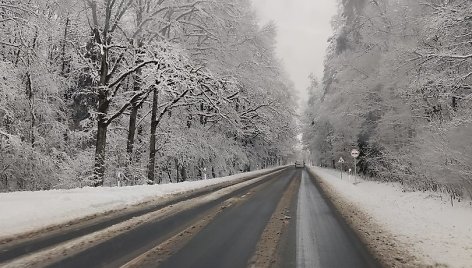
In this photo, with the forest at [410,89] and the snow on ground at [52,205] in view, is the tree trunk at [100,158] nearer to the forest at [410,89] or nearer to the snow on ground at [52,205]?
the snow on ground at [52,205]

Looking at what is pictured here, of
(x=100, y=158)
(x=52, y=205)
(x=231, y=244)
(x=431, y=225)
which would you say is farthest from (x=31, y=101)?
(x=431, y=225)

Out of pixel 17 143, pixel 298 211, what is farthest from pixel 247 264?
pixel 17 143

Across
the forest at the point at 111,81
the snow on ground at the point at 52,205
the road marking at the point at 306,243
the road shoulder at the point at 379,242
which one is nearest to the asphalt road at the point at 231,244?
the road marking at the point at 306,243

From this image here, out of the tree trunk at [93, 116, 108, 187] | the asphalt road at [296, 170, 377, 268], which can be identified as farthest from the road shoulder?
the tree trunk at [93, 116, 108, 187]

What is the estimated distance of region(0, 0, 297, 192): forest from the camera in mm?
17656

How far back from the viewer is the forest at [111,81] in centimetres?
1766

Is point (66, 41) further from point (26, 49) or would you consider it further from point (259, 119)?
point (259, 119)

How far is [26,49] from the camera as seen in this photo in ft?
52.8

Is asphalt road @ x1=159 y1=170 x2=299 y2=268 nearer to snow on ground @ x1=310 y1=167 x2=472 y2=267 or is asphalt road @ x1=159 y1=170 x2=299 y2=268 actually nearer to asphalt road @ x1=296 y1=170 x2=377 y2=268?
asphalt road @ x1=296 y1=170 x2=377 y2=268

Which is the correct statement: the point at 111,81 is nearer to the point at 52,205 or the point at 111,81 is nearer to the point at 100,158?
the point at 100,158

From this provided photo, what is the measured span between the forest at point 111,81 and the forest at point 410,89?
6.88m

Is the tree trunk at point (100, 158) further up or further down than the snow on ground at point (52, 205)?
further up

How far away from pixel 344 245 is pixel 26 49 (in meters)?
13.9

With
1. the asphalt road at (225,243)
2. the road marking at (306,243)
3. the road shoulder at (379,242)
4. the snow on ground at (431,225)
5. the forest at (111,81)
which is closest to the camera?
the asphalt road at (225,243)
